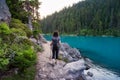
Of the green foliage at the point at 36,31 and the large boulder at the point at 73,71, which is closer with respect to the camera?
the large boulder at the point at 73,71

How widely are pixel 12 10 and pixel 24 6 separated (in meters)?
4.44

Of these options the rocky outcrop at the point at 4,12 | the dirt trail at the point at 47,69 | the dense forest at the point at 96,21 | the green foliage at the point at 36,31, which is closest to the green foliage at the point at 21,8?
the green foliage at the point at 36,31

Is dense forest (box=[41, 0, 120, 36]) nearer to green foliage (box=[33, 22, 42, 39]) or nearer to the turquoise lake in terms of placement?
the turquoise lake

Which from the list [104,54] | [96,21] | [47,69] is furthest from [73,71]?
[96,21]

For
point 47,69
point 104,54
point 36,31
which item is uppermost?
point 36,31

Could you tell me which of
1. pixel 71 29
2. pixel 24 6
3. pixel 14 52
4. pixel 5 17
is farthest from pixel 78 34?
pixel 14 52

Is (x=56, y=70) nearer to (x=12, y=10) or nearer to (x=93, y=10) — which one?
(x=12, y=10)

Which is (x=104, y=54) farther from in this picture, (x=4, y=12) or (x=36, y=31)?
(x=4, y=12)

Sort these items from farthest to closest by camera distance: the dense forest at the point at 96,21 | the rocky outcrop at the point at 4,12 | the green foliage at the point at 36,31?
the dense forest at the point at 96,21 → the green foliage at the point at 36,31 → the rocky outcrop at the point at 4,12

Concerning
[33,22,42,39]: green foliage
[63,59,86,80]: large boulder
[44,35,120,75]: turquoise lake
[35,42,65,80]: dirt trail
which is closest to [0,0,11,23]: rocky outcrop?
[33,22,42,39]: green foliage

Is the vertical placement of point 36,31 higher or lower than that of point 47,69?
higher

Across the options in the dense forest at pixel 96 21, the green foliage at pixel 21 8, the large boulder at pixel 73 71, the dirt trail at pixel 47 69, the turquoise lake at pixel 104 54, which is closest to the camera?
the dirt trail at pixel 47 69

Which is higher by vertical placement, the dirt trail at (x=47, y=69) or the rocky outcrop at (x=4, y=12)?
the rocky outcrop at (x=4, y=12)

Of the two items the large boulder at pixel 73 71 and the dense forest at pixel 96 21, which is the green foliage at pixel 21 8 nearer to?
the large boulder at pixel 73 71
